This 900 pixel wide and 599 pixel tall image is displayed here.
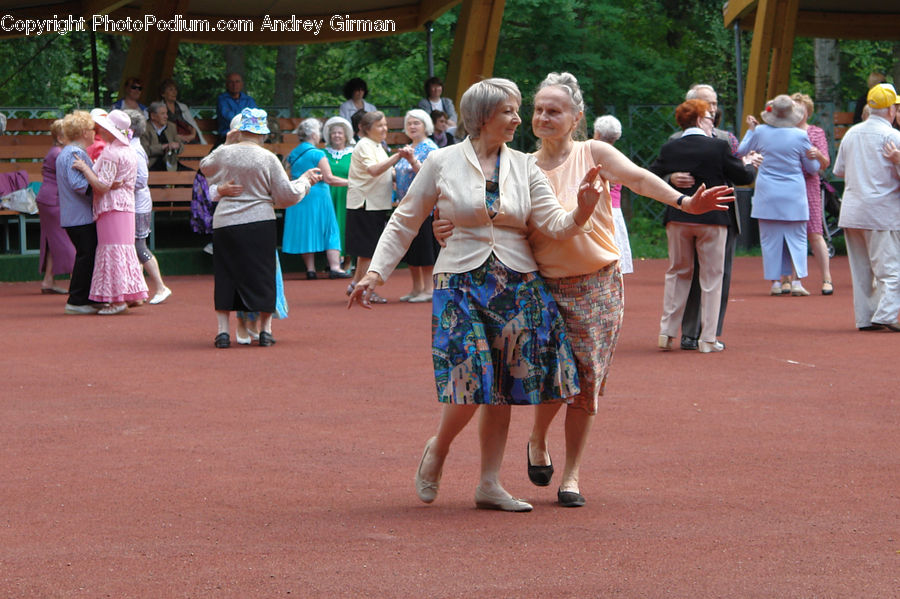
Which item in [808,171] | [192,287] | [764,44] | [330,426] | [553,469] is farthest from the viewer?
[764,44]

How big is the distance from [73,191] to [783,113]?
6947 mm

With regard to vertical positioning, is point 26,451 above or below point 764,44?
below

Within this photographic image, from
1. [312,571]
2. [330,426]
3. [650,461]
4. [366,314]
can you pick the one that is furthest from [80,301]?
[312,571]

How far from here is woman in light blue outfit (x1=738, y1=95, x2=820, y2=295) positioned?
14.3 meters

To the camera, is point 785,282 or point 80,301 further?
point 785,282

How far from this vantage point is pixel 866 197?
1166 cm

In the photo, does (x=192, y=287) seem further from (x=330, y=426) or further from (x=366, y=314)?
(x=330, y=426)

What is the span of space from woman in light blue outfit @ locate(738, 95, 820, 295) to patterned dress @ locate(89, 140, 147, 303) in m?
6.00

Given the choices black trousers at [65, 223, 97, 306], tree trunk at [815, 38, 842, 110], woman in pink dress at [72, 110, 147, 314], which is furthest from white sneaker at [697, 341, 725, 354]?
tree trunk at [815, 38, 842, 110]

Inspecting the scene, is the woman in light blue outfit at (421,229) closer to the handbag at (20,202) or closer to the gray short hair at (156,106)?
the gray short hair at (156,106)

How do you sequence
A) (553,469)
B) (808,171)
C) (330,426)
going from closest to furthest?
1. (553,469)
2. (330,426)
3. (808,171)

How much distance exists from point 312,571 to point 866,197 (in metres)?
8.14

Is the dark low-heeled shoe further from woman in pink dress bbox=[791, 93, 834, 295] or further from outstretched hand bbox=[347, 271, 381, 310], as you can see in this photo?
woman in pink dress bbox=[791, 93, 834, 295]

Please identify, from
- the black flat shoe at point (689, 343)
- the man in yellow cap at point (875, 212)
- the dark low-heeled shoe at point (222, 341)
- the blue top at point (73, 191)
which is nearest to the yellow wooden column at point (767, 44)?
the man in yellow cap at point (875, 212)
